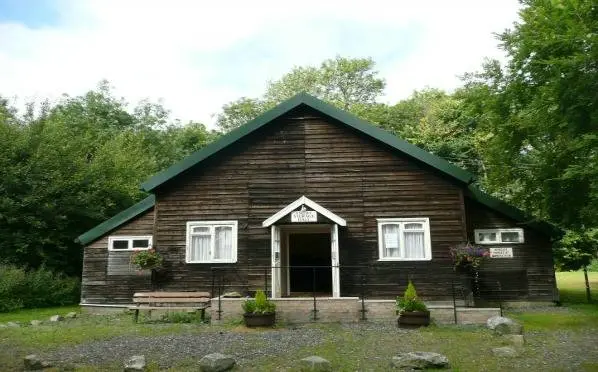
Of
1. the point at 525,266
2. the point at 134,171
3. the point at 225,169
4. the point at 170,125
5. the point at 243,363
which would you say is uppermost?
the point at 170,125

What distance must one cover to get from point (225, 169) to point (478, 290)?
914 centimetres

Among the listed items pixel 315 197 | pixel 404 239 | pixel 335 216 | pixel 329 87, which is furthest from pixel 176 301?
pixel 329 87

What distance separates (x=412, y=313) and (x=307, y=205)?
4.54 metres

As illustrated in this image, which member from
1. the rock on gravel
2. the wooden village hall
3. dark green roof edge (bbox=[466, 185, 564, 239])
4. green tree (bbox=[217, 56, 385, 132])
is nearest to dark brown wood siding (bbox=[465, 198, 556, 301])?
the wooden village hall

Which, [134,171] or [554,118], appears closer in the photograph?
[554,118]

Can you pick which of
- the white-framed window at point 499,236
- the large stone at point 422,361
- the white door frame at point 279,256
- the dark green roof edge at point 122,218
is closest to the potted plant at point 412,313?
the white door frame at point 279,256

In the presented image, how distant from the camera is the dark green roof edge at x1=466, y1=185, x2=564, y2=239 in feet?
51.9

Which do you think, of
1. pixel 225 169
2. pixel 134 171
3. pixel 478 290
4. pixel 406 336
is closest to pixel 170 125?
pixel 134 171

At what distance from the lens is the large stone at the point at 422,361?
778 centimetres

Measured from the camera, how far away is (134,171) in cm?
3027

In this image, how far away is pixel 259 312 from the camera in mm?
11711

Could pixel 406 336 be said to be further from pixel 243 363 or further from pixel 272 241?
pixel 272 241

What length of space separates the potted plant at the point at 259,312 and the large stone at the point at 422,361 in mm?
4443

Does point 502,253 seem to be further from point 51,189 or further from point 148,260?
point 51,189
